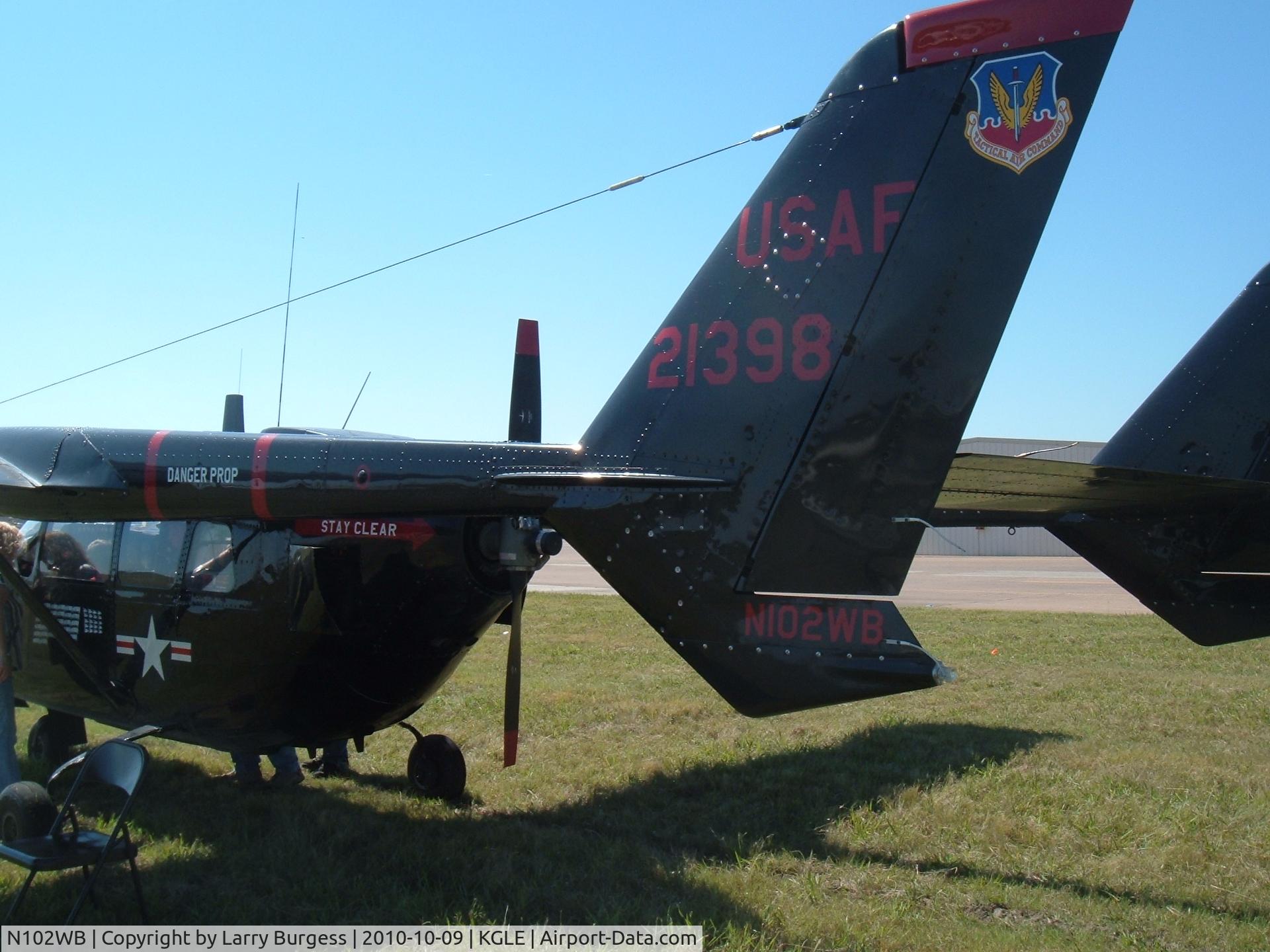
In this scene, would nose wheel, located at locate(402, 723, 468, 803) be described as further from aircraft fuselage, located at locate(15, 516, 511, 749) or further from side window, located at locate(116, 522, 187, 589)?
side window, located at locate(116, 522, 187, 589)

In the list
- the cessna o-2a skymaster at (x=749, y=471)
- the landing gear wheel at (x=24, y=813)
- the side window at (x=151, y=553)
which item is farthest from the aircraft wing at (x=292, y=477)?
the landing gear wheel at (x=24, y=813)

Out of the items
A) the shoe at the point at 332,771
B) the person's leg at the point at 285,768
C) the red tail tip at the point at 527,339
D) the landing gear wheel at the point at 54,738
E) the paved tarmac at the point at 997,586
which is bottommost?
the paved tarmac at the point at 997,586

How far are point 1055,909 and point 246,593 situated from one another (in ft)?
15.9

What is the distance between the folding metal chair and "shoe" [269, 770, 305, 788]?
2353 mm

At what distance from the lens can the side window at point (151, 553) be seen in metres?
6.56

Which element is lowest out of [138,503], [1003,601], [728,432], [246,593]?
[1003,601]

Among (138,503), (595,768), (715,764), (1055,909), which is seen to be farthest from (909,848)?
(138,503)

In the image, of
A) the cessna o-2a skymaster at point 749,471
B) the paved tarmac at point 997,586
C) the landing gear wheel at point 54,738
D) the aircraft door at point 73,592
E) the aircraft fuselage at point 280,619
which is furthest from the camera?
the paved tarmac at point 997,586

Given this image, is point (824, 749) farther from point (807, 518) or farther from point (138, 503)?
point (138, 503)

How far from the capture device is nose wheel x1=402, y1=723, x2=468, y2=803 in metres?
7.13

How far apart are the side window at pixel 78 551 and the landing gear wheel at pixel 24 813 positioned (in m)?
2.14

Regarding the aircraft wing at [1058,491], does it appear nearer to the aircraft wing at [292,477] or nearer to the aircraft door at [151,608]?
the aircraft wing at [292,477]

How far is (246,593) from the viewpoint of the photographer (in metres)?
6.15

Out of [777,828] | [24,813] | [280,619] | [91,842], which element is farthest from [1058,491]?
[24,813]
